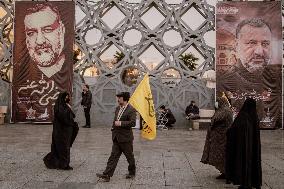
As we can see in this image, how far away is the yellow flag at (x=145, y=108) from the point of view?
291 inches

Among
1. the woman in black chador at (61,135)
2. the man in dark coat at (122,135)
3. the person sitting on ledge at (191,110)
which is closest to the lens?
the man in dark coat at (122,135)

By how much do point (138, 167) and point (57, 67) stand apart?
1200cm

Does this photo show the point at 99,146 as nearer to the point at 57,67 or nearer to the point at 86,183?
the point at 86,183

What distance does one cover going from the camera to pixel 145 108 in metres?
7.48

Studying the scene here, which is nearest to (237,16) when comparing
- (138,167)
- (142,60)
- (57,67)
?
(142,60)

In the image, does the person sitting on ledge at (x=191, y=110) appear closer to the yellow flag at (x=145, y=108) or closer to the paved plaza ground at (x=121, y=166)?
the paved plaza ground at (x=121, y=166)

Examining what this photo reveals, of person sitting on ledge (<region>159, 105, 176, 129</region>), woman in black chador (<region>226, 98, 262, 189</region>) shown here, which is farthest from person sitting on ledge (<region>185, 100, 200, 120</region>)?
woman in black chador (<region>226, 98, 262, 189</region>)

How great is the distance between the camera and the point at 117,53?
21297mm

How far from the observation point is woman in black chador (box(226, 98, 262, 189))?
6.59 m

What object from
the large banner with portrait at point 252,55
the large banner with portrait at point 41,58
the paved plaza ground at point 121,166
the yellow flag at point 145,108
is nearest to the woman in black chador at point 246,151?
the paved plaza ground at point 121,166

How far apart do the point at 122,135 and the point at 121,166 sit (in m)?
1.64

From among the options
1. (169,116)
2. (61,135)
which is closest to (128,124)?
(61,135)

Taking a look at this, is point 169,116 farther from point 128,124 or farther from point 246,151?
point 246,151

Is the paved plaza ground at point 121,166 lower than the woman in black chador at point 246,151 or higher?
lower
